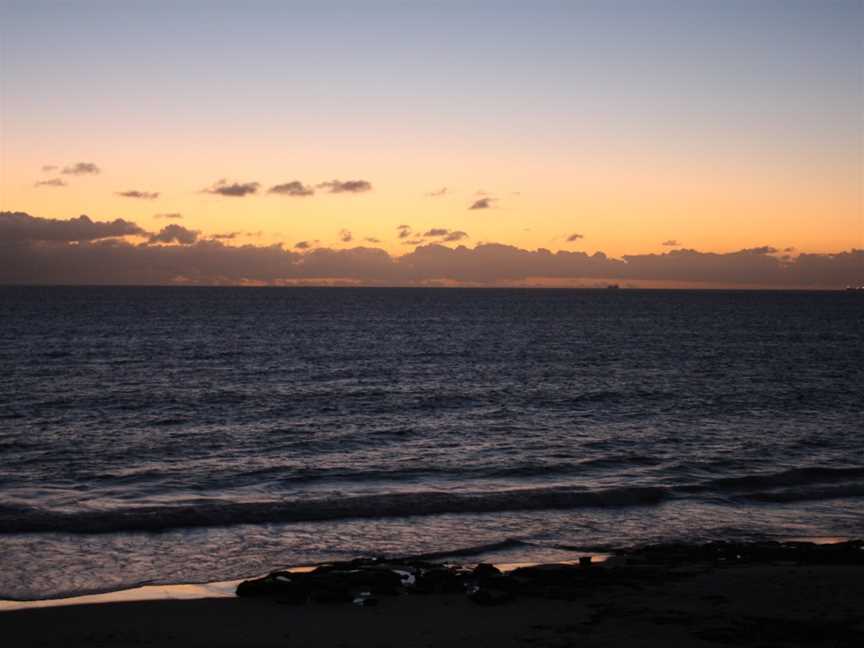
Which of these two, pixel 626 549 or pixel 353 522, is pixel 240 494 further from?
pixel 626 549

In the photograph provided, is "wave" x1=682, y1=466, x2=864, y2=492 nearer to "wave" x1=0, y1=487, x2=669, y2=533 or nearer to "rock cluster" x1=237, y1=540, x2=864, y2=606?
"wave" x1=0, y1=487, x2=669, y2=533

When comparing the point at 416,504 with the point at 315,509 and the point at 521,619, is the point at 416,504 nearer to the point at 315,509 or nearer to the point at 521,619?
the point at 315,509

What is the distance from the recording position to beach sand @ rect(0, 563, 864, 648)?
12227mm

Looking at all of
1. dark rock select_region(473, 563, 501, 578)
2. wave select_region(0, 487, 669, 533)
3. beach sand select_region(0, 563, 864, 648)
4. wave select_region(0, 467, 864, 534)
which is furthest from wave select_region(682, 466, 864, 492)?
dark rock select_region(473, 563, 501, 578)

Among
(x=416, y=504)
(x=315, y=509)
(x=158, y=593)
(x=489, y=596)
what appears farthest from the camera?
(x=416, y=504)

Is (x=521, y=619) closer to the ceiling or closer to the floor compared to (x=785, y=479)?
closer to the ceiling

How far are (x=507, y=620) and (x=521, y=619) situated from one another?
22 cm

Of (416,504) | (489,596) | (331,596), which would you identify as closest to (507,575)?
(489,596)

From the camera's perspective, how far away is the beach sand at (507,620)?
40.1 ft

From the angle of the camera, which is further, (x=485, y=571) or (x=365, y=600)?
(x=485, y=571)

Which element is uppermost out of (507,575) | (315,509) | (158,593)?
(507,575)

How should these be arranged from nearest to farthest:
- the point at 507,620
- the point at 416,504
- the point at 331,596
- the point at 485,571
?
the point at 507,620 → the point at 331,596 → the point at 485,571 → the point at 416,504

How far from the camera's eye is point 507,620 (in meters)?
13.1

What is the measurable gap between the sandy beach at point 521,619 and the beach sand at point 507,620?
16 mm
